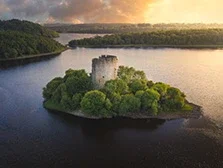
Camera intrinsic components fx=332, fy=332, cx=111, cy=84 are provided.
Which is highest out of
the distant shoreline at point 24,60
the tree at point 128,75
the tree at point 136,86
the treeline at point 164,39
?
the tree at point 128,75

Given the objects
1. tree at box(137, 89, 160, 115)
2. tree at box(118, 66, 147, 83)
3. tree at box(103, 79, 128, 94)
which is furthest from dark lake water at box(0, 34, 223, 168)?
tree at box(118, 66, 147, 83)

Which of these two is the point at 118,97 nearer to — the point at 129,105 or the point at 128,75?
the point at 129,105

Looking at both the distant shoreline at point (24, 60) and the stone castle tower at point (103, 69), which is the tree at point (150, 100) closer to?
the stone castle tower at point (103, 69)

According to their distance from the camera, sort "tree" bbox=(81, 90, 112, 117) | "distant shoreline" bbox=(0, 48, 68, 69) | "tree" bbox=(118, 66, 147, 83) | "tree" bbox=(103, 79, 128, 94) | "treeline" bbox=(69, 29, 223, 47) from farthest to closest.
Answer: "treeline" bbox=(69, 29, 223, 47)
"distant shoreline" bbox=(0, 48, 68, 69)
"tree" bbox=(118, 66, 147, 83)
"tree" bbox=(103, 79, 128, 94)
"tree" bbox=(81, 90, 112, 117)

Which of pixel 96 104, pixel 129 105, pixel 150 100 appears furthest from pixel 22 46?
pixel 150 100

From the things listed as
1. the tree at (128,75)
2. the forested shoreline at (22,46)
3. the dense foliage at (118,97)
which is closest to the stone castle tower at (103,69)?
the dense foliage at (118,97)

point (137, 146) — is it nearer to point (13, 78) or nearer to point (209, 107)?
point (209, 107)

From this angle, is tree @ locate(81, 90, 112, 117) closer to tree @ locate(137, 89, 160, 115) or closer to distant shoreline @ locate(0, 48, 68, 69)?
tree @ locate(137, 89, 160, 115)

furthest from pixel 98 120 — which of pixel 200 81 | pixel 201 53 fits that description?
pixel 201 53
